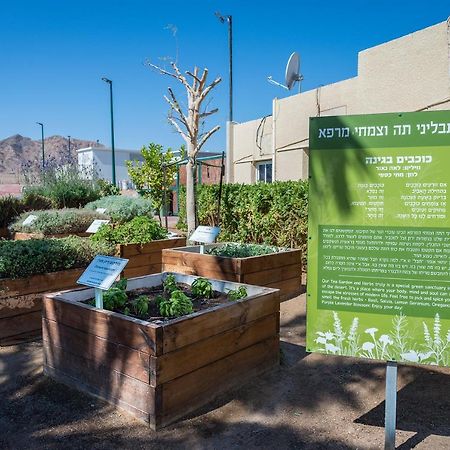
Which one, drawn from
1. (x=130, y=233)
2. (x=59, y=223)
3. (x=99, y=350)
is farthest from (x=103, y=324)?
(x=59, y=223)

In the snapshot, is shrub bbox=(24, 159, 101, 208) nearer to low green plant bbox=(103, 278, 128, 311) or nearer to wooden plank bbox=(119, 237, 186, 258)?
wooden plank bbox=(119, 237, 186, 258)

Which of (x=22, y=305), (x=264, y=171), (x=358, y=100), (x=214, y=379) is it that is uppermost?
(x=358, y=100)

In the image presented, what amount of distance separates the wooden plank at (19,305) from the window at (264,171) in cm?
1084

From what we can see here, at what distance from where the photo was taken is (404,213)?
2.39m

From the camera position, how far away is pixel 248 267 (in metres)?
5.63

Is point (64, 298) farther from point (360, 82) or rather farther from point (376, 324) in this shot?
point (360, 82)

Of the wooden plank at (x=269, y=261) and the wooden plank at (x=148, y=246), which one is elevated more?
the wooden plank at (x=148, y=246)

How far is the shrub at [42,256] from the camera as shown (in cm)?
453

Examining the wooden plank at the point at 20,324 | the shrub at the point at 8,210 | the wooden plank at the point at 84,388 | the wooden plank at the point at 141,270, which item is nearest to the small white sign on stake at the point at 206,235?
the wooden plank at the point at 141,270

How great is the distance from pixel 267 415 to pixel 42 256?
310 cm

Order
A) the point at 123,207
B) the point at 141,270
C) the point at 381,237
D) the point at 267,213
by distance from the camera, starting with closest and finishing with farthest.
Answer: the point at 381,237
the point at 141,270
the point at 267,213
the point at 123,207

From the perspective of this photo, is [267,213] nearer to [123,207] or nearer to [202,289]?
[123,207]

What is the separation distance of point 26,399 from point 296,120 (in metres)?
Result: 11.4

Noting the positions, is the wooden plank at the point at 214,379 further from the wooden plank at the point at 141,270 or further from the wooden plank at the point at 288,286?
the wooden plank at the point at 141,270
